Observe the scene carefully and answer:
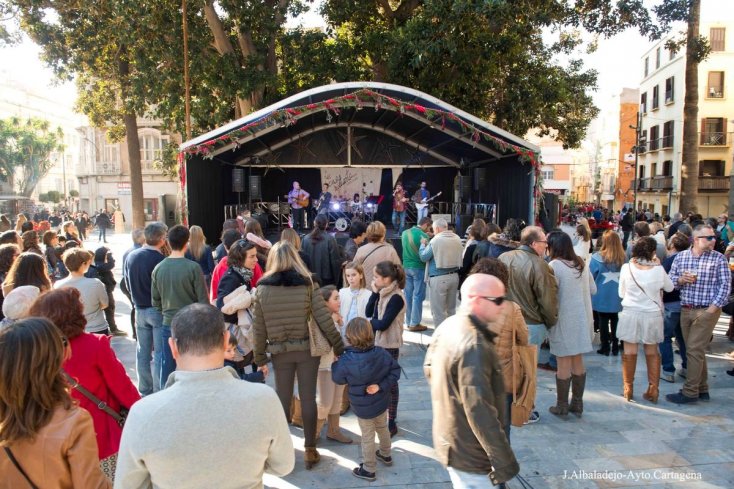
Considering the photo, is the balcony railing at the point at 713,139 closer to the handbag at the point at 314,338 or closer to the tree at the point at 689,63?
the tree at the point at 689,63

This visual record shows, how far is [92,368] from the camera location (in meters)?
2.54

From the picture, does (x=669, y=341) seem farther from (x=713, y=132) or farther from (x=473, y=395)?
(x=713, y=132)

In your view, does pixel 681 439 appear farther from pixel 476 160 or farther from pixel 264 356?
pixel 476 160

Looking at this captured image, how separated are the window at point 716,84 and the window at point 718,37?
4.88 ft

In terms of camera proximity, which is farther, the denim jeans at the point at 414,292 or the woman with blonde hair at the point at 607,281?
the denim jeans at the point at 414,292

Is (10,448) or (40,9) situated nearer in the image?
(10,448)

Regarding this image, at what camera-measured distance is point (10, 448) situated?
67.9 inches

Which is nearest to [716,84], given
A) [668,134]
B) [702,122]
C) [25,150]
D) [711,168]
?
[702,122]

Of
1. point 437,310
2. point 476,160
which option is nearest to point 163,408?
point 437,310

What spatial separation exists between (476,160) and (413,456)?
12.7 m

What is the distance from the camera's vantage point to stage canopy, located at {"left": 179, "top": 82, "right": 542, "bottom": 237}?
1084 centimetres

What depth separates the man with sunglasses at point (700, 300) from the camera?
4.77 metres

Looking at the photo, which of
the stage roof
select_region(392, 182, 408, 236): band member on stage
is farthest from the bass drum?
the stage roof

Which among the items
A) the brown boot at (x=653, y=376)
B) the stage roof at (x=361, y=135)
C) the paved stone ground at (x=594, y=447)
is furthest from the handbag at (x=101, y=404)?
the stage roof at (x=361, y=135)
